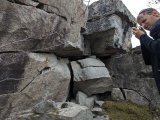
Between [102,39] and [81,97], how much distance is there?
2077 millimetres

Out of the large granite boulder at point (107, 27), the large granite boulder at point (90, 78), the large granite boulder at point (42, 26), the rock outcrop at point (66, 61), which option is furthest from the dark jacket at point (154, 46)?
the large granite boulder at point (107, 27)

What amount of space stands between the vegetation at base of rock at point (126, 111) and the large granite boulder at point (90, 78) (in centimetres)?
52

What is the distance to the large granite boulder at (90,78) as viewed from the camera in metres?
9.05

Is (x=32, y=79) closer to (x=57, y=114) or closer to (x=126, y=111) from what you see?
(x=57, y=114)

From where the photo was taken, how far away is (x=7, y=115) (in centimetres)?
765

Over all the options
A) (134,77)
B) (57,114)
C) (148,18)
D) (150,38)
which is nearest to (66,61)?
(134,77)

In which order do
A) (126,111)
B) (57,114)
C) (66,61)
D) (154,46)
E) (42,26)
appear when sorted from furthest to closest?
(66,61)
(126,111)
(42,26)
(57,114)
(154,46)

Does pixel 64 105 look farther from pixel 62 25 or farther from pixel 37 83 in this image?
pixel 62 25

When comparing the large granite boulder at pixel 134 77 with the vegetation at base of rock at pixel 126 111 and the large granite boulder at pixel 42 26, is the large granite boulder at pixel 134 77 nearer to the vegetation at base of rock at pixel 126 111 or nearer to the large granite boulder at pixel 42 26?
the vegetation at base of rock at pixel 126 111

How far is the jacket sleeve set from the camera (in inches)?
175

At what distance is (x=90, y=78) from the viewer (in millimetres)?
9000

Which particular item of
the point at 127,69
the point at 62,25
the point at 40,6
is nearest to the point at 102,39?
the point at 127,69

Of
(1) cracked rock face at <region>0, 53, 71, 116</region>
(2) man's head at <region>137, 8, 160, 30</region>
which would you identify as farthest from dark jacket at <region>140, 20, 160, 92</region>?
(1) cracked rock face at <region>0, 53, 71, 116</region>

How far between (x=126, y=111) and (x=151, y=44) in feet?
15.1
